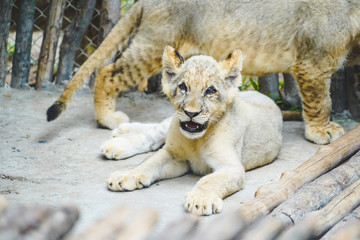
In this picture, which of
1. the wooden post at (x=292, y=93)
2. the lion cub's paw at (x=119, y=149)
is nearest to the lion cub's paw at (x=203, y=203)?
the lion cub's paw at (x=119, y=149)

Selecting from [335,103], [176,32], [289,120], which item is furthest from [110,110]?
[335,103]

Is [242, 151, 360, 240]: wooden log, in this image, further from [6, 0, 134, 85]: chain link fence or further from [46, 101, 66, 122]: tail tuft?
[6, 0, 134, 85]: chain link fence

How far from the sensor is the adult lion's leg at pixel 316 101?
4773mm

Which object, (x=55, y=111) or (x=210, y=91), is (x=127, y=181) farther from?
(x=55, y=111)

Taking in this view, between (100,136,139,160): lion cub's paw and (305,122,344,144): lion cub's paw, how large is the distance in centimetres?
165

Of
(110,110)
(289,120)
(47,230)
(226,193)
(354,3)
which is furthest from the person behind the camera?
(289,120)

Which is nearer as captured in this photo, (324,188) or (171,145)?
(324,188)

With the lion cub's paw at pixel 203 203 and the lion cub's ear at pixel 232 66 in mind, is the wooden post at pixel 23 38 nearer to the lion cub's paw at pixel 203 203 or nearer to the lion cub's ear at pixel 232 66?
the lion cub's ear at pixel 232 66

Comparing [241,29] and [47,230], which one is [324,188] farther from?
[241,29]

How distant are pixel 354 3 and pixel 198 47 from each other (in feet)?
4.95

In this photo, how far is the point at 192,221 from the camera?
152 centimetres

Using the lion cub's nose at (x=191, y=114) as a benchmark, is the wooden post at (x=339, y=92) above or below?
below

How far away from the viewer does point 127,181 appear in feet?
11.0

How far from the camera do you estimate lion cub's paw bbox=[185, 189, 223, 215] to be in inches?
115
